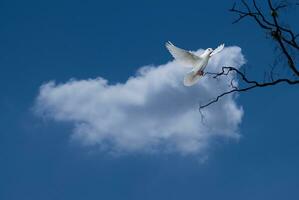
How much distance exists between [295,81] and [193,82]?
5.18 feet

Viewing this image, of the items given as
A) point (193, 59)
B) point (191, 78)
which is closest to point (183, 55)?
point (193, 59)

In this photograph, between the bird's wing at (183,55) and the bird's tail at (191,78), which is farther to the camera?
the bird's wing at (183,55)

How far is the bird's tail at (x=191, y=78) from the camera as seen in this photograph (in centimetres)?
652

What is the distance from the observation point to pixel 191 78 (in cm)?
655

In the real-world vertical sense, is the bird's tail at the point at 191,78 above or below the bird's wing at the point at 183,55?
below

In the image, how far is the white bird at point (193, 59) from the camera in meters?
6.56

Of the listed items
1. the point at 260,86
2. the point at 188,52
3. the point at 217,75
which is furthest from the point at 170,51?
the point at 260,86

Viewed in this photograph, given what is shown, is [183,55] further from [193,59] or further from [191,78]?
[191,78]

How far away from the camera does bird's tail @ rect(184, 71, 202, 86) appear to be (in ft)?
21.4

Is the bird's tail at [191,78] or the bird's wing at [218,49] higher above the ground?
the bird's wing at [218,49]

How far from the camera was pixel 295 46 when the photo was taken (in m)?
7.47

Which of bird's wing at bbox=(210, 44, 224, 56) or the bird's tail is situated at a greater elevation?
bird's wing at bbox=(210, 44, 224, 56)

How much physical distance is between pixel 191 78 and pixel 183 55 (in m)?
0.40

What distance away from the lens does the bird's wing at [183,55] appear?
673 centimetres
